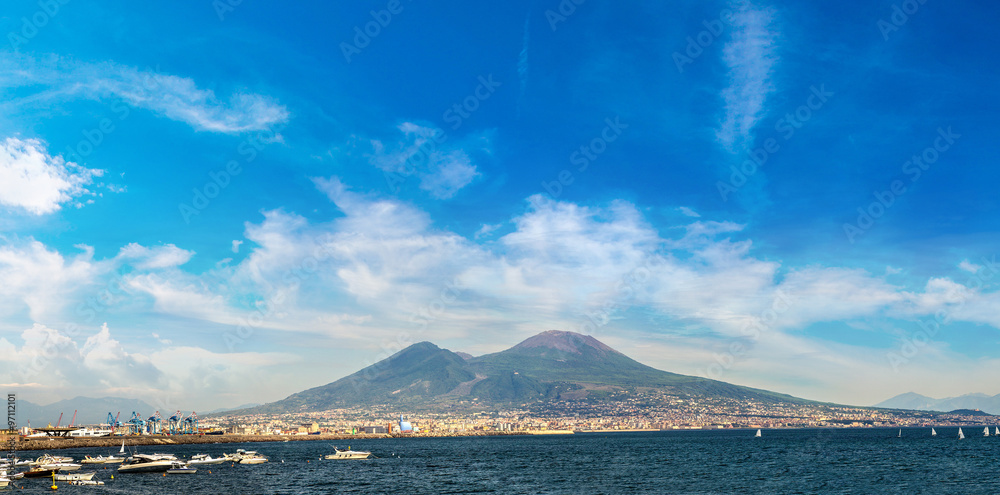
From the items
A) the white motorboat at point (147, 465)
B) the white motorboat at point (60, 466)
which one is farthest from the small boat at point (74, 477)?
the white motorboat at point (147, 465)

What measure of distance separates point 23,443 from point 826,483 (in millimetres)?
219484

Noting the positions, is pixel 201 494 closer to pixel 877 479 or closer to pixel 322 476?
pixel 322 476

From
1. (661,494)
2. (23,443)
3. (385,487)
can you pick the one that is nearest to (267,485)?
(385,487)

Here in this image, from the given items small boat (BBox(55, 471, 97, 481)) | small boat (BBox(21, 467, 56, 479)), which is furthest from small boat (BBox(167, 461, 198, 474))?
small boat (BBox(21, 467, 56, 479))

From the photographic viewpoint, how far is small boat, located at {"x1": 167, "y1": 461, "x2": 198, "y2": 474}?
9769cm

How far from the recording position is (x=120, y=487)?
77.7 meters

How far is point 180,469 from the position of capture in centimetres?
9881

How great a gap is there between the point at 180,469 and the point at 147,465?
7.58m

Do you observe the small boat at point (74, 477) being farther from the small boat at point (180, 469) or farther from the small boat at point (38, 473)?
the small boat at point (180, 469)

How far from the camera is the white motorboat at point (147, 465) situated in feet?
329

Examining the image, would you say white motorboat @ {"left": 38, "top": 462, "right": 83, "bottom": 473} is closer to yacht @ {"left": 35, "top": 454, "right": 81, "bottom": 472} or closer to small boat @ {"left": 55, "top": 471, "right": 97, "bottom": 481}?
yacht @ {"left": 35, "top": 454, "right": 81, "bottom": 472}

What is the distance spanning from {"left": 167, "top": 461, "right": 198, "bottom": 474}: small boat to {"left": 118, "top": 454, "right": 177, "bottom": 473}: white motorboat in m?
0.75

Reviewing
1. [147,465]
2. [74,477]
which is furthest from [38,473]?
[147,465]

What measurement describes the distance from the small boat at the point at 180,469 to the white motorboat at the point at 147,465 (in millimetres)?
749
